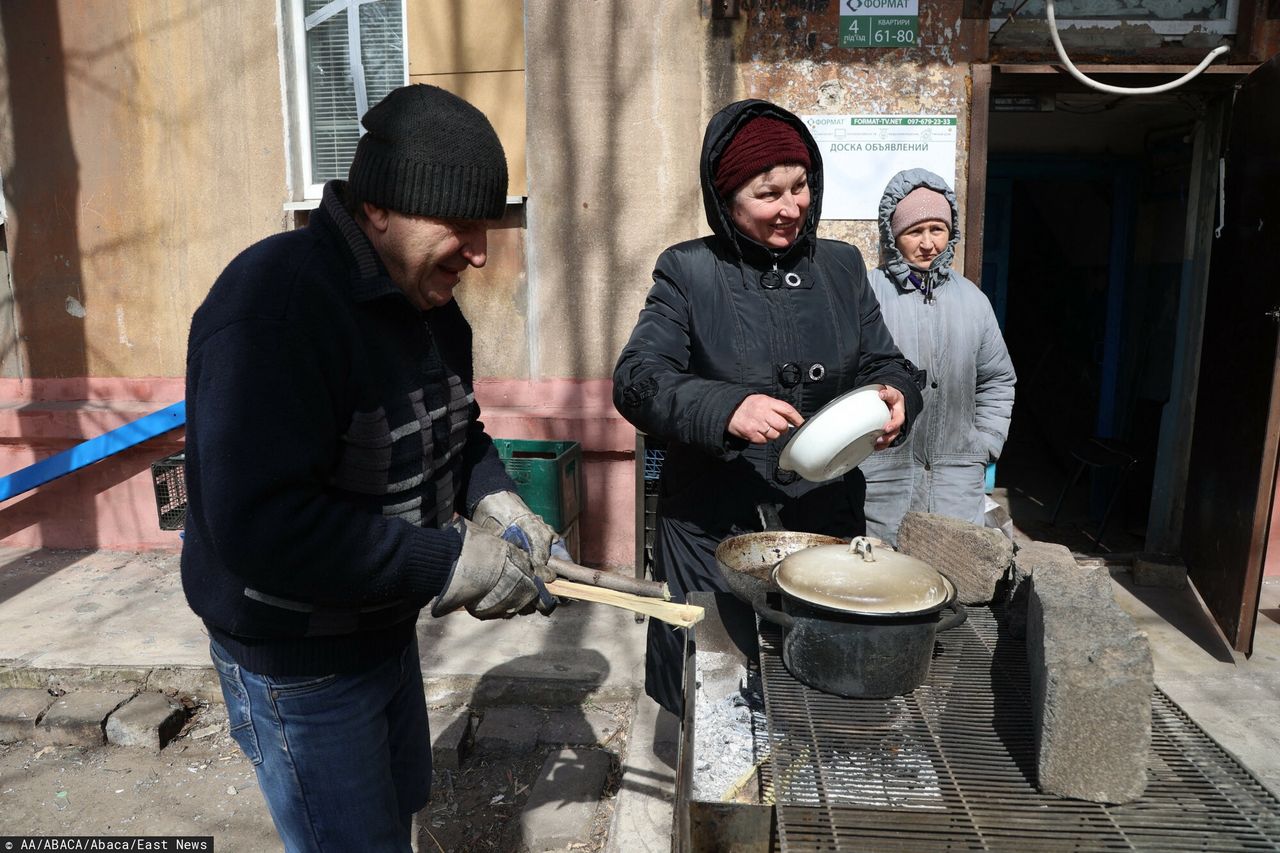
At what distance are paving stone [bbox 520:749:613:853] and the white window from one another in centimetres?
360

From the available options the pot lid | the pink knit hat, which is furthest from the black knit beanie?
the pink knit hat

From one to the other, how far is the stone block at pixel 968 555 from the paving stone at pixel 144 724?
3042 mm

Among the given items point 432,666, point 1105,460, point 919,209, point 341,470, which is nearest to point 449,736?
point 432,666

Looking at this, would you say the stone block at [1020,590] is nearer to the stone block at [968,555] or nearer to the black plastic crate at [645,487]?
the stone block at [968,555]

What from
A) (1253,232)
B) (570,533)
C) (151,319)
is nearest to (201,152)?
(151,319)

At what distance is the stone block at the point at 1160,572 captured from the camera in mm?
4742

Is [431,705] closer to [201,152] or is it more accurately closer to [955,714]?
[955,714]

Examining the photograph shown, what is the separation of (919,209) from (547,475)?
2144mm

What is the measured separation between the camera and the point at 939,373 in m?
3.38

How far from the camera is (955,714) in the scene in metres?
1.54

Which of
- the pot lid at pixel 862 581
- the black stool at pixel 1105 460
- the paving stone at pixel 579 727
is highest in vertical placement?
the pot lid at pixel 862 581

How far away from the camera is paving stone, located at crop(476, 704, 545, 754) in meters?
3.45

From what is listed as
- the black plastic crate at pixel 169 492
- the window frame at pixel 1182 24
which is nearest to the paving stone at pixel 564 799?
the black plastic crate at pixel 169 492

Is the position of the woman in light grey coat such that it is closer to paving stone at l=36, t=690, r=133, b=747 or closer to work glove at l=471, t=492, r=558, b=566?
work glove at l=471, t=492, r=558, b=566
